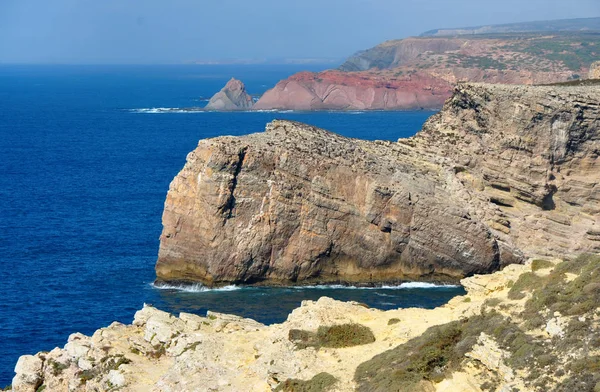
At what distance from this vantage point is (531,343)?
94.8ft

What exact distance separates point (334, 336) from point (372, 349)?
166cm

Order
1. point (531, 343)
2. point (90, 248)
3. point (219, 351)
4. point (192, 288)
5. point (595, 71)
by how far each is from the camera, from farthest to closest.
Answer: point (595, 71) → point (90, 248) → point (192, 288) → point (219, 351) → point (531, 343)

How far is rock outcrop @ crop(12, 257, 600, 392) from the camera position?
2842 cm

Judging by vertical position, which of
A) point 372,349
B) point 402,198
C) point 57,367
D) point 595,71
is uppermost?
point 595,71

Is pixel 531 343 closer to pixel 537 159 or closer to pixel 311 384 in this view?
pixel 311 384

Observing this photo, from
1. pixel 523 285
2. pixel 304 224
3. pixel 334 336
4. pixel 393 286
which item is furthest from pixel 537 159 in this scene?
pixel 334 336

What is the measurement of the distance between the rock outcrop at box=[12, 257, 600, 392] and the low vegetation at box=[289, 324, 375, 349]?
5 centimetres

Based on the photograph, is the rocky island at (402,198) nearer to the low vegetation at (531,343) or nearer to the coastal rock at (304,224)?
the coastal rock at (304,224)

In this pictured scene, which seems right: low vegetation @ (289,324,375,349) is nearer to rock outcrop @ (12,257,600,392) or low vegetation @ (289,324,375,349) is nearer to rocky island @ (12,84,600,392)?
rock outcrop @ (12,257,600,392)

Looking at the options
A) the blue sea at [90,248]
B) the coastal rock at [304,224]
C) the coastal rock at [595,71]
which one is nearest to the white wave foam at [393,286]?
the blue sea at [90,248]

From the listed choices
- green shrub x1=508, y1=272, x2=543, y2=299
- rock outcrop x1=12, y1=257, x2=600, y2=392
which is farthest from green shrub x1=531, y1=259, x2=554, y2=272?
green shrub x1=508, y1=272, x2=543, y2=299

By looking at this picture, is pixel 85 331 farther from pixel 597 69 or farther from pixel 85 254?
pixel 597 69

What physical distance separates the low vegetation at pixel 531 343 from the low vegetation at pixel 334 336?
82.6 inches

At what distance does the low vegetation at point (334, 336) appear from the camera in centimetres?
3491
